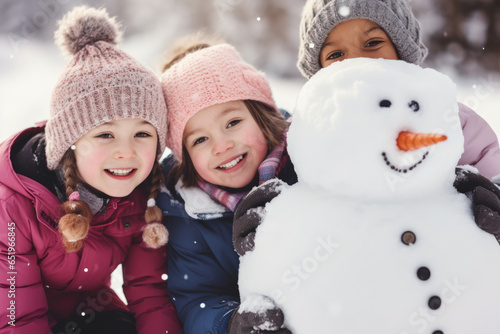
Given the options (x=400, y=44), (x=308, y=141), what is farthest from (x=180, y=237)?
(x=400, y=44)

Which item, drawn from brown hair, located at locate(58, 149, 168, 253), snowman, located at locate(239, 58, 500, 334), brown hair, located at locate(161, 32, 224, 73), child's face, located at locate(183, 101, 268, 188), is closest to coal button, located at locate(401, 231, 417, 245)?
snowman, located at locate(239, 58, 500, 334)

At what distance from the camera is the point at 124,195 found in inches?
53.0

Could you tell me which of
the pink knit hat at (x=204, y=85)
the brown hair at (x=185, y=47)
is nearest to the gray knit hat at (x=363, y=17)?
the pink knit hat at (x=204, y=85)

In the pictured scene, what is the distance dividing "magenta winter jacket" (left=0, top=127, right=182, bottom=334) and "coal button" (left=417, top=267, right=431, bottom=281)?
2.87ft

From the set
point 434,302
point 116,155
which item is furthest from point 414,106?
point 116,155

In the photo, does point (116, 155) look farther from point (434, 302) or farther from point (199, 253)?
point (434, 302)

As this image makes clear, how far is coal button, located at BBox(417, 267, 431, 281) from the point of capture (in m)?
0.82

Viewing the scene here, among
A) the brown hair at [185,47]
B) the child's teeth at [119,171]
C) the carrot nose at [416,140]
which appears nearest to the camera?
the carrot nose at [416,140]

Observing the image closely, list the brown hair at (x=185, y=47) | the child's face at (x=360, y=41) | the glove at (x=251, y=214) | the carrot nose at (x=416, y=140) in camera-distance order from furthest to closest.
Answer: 1. the brown hair at (x=185, y=47)
2. the child's face at (x=360, y=41)
3. the glove at (x=251, y=214)
4. the carrot nose at (x=416, y=140)

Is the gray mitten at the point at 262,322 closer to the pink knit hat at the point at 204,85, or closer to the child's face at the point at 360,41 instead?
the pink knit hat at the point at 204,85

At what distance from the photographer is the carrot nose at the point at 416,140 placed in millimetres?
800

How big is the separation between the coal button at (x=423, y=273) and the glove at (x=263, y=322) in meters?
0.29

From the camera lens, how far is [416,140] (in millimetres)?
805

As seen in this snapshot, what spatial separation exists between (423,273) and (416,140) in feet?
0.82
